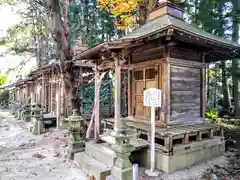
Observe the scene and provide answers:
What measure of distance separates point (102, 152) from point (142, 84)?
254 centimetres

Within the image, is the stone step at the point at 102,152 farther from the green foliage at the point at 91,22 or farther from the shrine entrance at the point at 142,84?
the green foliage at the point at 91,22

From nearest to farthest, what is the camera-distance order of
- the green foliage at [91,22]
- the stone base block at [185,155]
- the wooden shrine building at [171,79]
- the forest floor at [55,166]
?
the forest floor at [55,166] < the stone base block at [185,155] < the wooden shrine building at [171,79] < the green foliage at [91,22]

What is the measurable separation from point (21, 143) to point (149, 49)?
6.41 meters

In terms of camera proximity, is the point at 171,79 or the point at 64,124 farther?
the point at 64,124

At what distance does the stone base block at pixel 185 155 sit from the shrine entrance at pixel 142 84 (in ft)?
4.63

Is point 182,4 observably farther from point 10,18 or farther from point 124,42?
point 10,18

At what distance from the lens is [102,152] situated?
5246 mm

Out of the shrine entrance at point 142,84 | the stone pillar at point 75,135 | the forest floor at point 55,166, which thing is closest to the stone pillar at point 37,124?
the forest floor at point 55,166

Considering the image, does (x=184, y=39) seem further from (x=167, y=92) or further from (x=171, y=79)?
(x=167, y=92)

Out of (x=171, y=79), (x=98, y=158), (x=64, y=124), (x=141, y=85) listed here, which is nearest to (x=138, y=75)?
(x=141, y=85)

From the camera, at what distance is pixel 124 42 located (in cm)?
499

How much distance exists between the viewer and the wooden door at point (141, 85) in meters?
6.06

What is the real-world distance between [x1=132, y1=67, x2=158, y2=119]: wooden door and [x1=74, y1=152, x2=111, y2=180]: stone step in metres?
2.20

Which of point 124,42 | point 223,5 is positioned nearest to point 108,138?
point 124,42
